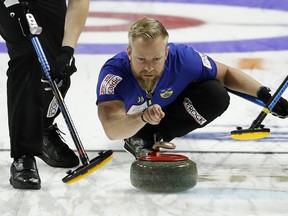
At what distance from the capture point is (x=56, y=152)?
10.0 ft

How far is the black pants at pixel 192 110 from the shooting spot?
307 cm

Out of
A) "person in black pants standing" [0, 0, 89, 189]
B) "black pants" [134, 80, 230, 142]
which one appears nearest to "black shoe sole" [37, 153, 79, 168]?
"person in black pants standing" [0, 0, 89, 189]

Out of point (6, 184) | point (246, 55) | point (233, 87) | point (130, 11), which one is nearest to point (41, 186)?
point (6, 184)

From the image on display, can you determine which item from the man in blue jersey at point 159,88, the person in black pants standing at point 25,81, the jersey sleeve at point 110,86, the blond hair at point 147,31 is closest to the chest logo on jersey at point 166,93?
the man in blue jersey at point 159,88

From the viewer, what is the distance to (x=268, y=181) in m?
2.74

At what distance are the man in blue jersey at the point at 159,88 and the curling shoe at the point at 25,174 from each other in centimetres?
31

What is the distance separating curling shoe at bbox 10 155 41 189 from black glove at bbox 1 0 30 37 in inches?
18.2

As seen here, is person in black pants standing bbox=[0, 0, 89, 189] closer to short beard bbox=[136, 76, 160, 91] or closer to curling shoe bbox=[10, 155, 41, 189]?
curling shoe bbox=[10, 155, 41, 189]

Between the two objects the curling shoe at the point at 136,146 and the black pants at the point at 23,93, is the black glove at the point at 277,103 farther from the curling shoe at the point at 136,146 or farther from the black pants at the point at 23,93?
the black pants at the point at 23,93

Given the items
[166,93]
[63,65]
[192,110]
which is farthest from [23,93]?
[192,110]

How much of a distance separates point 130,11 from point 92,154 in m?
1.91

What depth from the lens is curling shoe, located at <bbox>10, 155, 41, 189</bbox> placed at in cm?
268

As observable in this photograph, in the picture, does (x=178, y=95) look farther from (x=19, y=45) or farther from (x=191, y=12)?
(x=191, y=12)

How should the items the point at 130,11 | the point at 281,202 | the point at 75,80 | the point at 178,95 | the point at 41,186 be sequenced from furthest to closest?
1. the point at 130,11
2. the point at 75,80
3. the point at 178,95
4. the point at 41,186
5. the point at 281,202
